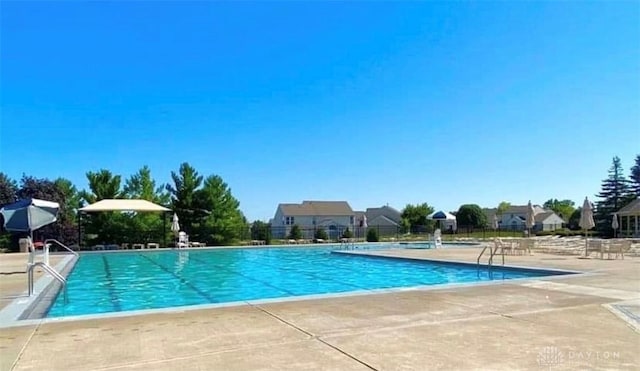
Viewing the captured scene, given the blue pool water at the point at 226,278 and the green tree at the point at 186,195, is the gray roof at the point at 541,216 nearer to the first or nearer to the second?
the green tree at the point at 186,195

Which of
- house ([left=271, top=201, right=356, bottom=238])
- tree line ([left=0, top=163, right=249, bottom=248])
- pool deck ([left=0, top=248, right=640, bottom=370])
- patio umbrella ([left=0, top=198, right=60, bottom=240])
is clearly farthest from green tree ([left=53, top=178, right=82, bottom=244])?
house ([left=271, top=201, right=356, bottom=238])

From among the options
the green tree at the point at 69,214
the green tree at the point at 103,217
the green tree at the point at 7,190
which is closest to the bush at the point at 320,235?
the green tree at the point at 103,217

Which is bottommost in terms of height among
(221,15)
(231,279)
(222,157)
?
(231,279)

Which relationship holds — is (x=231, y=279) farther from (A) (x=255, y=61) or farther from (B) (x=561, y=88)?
(B) (x=561, y=88)

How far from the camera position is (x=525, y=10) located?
12703 millimetres

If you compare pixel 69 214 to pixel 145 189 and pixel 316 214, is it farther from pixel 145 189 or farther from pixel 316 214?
pixel 316 214

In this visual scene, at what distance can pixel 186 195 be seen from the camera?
28438 millimetres

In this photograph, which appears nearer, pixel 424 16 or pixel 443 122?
pixel 424 16

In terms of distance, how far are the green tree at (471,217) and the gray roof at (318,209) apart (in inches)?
528

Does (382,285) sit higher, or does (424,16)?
(424,16)

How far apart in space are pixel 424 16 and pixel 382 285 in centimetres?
792

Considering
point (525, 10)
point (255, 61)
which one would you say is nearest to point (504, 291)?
point (525, 10)

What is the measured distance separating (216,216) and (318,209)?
33.3m

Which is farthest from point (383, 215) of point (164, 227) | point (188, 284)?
point (188, 284)
